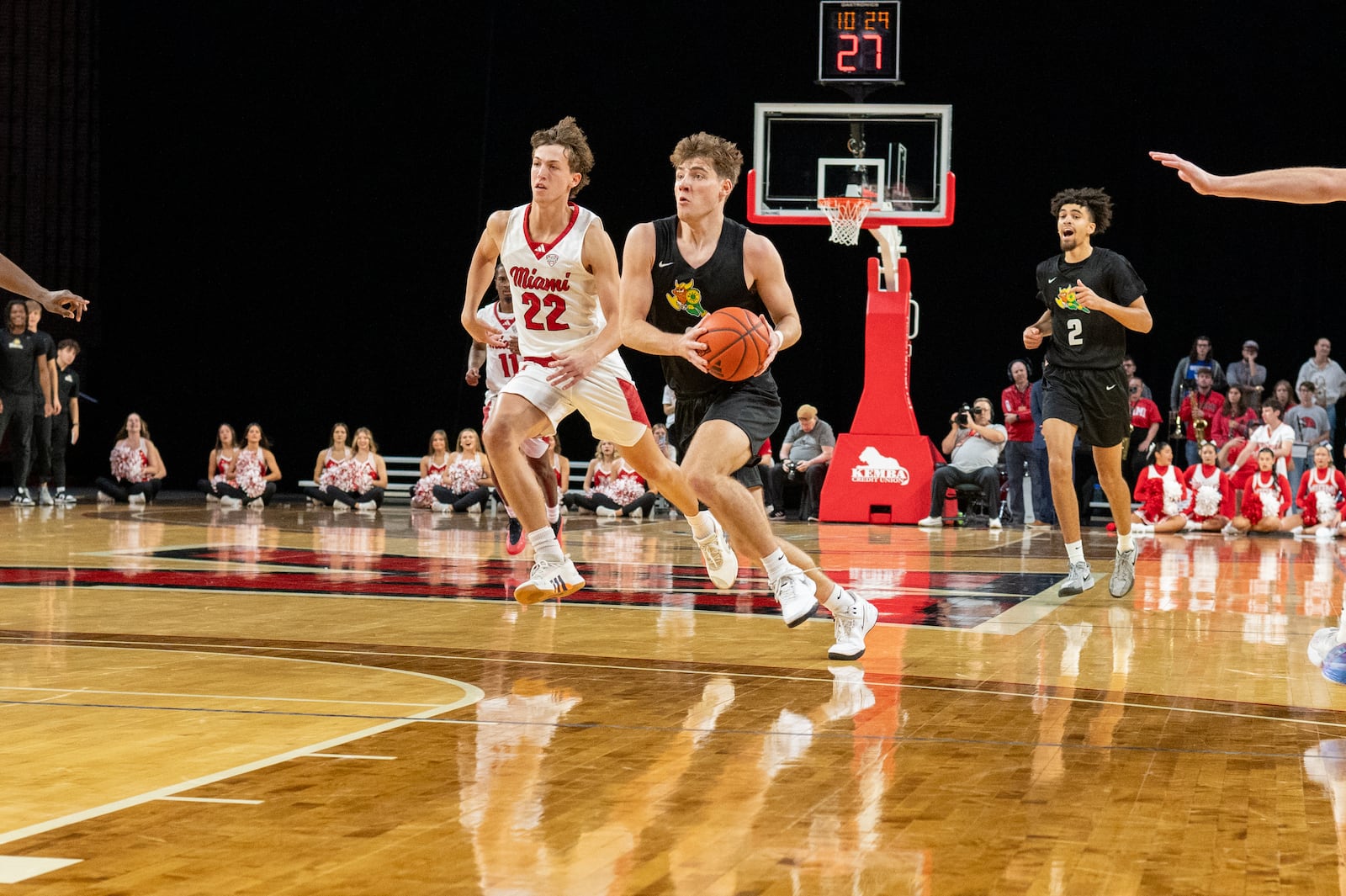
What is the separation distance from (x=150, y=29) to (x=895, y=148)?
1028cm

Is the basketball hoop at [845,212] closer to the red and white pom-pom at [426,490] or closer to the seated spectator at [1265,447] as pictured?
the seated spectator at [1265,447]

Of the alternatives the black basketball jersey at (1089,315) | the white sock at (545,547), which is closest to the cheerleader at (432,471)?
the black basketball jersey at (1089,315)

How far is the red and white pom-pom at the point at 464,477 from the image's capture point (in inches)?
628

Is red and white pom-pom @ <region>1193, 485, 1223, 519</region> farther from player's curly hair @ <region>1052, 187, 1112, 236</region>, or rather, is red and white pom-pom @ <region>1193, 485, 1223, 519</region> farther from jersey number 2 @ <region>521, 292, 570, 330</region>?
jersey number 2 @ <region>521, 292, 570, 330</region>

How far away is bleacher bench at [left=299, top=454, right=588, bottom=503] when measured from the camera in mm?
18781

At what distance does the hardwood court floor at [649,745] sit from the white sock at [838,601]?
0.68 ft

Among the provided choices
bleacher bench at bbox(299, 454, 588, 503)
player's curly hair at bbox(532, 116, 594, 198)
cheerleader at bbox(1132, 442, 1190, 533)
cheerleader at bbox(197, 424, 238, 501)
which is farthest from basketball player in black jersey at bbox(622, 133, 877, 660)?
bleacher bench at bbox(299, 454, 588, 503)

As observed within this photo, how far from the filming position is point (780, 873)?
239 cm

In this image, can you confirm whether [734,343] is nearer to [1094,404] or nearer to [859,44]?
[1094,404]

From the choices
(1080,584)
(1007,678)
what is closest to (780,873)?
(1007,678)

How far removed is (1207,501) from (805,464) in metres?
4.17

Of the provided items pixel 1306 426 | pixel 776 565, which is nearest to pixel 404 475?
pixel 1306 426

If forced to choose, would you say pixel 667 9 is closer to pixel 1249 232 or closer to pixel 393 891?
pixel 1249 232

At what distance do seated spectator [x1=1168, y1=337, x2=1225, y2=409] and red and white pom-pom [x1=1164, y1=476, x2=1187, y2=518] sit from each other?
1.33 meters
